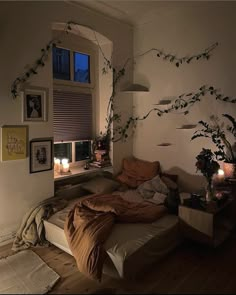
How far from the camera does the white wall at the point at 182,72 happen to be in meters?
3.31

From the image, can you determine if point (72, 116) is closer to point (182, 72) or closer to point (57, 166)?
point (57, 166)

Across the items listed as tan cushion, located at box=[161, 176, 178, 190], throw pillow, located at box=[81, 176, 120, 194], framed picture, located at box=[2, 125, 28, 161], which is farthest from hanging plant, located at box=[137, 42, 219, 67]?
framed picture, located at box=[2, 125, 28, 161]

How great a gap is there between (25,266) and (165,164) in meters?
2.40

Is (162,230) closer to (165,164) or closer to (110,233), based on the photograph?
(110,233)

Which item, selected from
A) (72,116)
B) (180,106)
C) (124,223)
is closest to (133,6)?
(180,106)

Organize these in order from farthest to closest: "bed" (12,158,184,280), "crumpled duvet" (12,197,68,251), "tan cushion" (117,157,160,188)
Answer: "tan cushion" (117,157,160,188)
"crumpled duvet" (12,197,68,251)
"bed" (12,158,184,280)

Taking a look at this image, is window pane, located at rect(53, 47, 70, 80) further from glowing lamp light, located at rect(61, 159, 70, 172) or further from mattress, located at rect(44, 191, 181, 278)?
mattress, located at rect(44, 191, 181, 278)

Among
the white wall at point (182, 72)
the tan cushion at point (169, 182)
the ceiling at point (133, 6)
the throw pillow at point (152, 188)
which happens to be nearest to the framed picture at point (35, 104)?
the ceiling at point (133, 6)

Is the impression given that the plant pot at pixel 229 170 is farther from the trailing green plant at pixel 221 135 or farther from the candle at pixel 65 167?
the candle at pixel 65 167

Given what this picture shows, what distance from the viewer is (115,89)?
4.02 m

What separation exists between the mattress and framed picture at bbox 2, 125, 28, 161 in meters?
0.80

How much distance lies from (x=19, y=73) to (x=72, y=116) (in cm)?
118

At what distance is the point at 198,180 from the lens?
3.64 metres

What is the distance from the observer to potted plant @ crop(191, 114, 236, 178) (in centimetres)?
311
